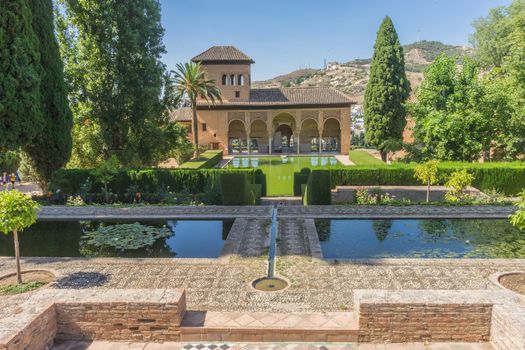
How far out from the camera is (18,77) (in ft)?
47.8

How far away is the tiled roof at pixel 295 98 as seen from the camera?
3847 centimetres

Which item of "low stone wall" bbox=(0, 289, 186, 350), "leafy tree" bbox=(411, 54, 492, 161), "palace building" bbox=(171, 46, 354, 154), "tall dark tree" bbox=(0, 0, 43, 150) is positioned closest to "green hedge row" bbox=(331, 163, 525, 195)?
"leafy tree" bbox=(411, 54, 492, 161)

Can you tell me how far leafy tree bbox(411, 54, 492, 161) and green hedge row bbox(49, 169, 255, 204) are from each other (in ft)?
30.6

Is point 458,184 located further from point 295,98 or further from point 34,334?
point 295,98

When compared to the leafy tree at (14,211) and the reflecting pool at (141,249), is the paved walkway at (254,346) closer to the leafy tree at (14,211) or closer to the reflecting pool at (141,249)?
the leafy tree at (14,211)

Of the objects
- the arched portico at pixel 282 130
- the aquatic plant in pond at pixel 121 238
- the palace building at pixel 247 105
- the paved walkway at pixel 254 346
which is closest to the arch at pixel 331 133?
the palace building at pixel 247 105

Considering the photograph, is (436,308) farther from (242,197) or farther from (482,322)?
(242,197)

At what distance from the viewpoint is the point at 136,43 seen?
1884 centimetres

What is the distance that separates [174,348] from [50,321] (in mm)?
1763

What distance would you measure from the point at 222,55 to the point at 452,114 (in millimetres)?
25130

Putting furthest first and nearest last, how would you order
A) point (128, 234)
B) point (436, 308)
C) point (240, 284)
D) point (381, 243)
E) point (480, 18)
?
point (480, 18), point (128, 234), point (381, 243), point (240, 284), point (436, 308)

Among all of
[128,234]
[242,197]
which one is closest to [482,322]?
[128,234]

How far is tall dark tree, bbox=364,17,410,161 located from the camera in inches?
1118

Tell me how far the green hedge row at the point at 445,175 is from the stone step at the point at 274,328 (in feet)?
40.6
